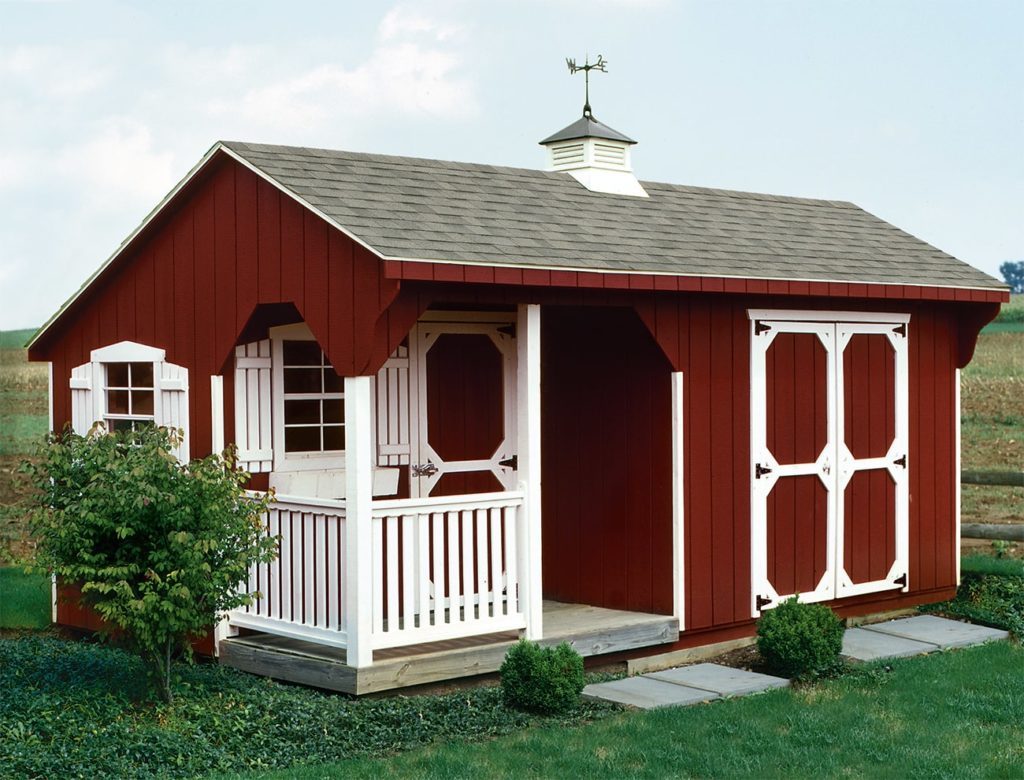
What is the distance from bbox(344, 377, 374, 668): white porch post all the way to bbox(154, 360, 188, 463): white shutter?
212 centimetres

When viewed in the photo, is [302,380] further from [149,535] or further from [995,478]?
[995,478]

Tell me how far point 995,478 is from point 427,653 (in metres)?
7.05

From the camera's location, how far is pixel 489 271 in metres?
8.23

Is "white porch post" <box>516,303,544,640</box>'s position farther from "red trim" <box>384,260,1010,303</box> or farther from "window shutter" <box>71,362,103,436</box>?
"window shutter" <box>71,362,103,436</box>

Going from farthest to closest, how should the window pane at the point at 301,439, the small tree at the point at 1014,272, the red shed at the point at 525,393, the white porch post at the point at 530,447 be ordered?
the small tree at the point at 1014,272 < the window pane at the point at 301,439 < the white porch post at the point at 530,447 < the red shed at the point at 525,393

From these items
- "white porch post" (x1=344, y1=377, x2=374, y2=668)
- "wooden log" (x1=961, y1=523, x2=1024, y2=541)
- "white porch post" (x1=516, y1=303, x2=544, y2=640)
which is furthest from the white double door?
"white porch post" (x1=344, y1=377, x2=374, y2=668)

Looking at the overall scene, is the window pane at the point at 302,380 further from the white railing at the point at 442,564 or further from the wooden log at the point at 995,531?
the wooden log at the point at 995,531

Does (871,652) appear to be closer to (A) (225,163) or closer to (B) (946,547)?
(B) (946,547)

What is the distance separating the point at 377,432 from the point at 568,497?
160cm

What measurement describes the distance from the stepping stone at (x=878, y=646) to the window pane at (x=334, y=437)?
3841 mm

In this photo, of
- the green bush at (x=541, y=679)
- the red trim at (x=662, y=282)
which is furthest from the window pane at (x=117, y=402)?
the green bush at (x=541, y=679)

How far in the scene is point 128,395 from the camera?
34.4ft

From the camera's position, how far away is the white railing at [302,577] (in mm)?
8391

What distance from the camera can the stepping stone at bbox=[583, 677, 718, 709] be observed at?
8.27 metres
